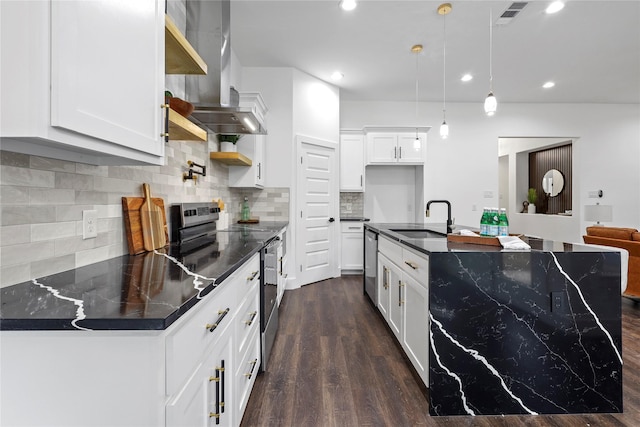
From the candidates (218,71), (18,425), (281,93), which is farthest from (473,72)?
(18,425)

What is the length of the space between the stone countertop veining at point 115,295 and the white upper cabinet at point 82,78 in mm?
407

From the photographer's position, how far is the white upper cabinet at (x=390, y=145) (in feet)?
17.6

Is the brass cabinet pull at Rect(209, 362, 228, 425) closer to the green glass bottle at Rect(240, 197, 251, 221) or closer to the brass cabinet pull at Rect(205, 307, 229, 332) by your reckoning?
the brass cabinet pull at Rect(205, 307, 229, 332)

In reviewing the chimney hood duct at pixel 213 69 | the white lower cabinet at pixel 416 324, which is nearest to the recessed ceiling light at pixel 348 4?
the chimney hood duct at pixel 213 69

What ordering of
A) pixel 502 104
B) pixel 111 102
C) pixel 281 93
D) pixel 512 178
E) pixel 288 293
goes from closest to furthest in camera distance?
pixel 111 102, pixel 288 293, pixel 281 93, pixel 502 104, pixel 512 178

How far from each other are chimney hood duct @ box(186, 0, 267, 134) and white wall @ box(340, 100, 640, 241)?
3.59 meters

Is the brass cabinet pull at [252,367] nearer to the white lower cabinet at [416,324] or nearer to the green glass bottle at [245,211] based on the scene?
the white lower cabinet at [416,324]

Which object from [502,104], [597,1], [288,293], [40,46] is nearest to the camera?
[40,46]

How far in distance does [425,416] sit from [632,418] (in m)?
1.08

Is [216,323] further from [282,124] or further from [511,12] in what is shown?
[511,12]

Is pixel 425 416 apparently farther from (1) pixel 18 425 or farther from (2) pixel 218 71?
(2) pixel 218 71

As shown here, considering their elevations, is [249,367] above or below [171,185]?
below

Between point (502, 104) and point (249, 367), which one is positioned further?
point (502, 104)

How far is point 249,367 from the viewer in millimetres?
1752
